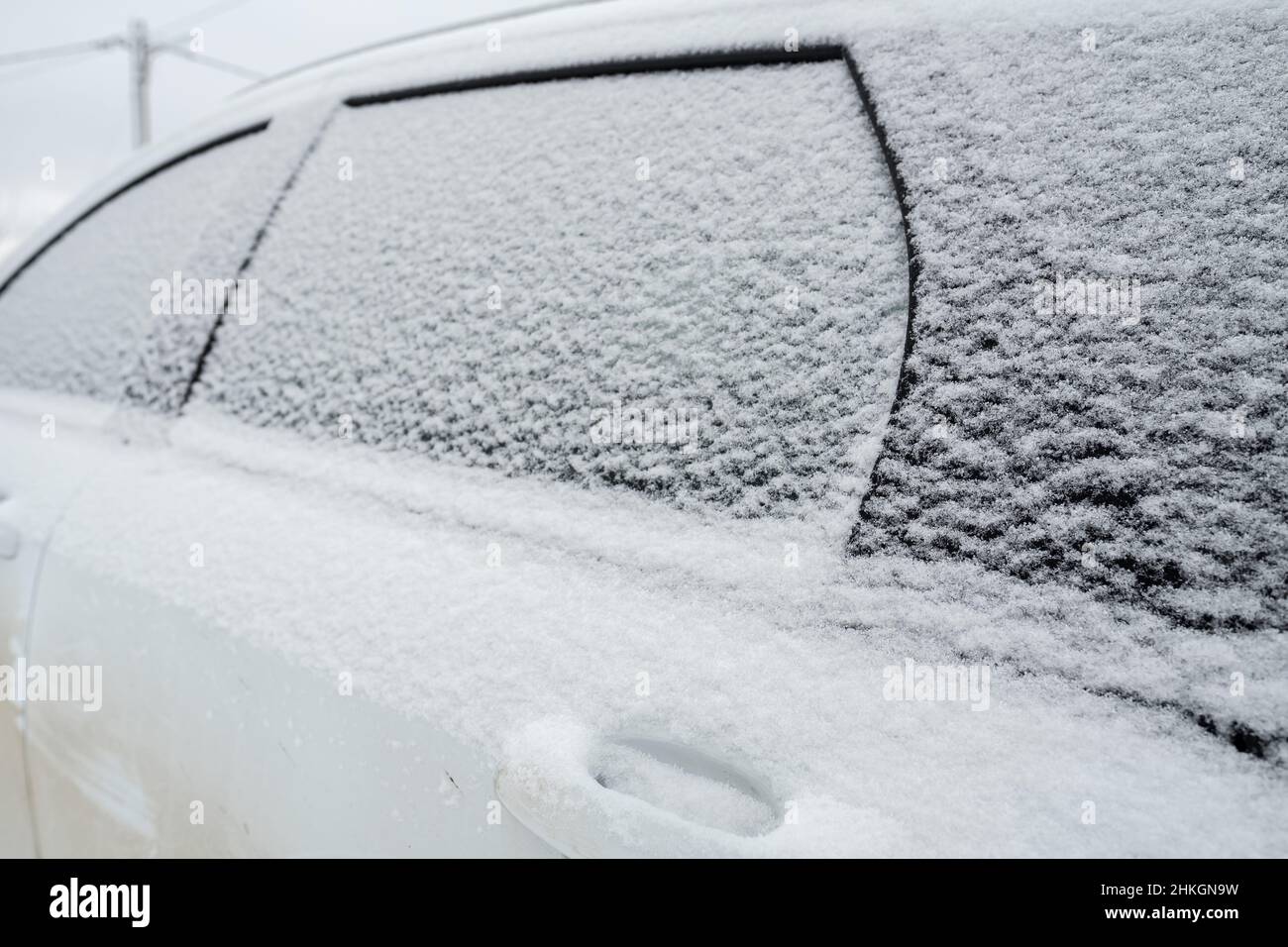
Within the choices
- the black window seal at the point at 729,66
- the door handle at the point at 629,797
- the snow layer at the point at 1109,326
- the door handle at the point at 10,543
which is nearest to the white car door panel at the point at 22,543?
the door handle at the point at 10,543

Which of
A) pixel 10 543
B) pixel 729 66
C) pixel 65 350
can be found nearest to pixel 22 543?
pixel 10 543

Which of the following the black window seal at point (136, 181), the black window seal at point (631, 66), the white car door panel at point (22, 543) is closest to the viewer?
the black window seal at point (631, 66)

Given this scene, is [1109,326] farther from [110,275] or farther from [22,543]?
[110,275]

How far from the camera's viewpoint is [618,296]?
112 cm

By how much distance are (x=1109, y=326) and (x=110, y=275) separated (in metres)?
2.35

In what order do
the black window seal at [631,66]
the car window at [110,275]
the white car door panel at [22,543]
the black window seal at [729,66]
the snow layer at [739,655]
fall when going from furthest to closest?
the car window at [110,275], the white car door panel at [22,543], the black window seal at [631,66], the black window seal at [729,66], the snow layer at [739,655]

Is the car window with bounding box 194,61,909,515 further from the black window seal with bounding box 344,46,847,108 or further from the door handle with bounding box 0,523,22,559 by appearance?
the door handle with bounding box 0,523,22,559

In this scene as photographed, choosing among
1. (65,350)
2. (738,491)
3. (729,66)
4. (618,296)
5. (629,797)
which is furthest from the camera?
(65,350)

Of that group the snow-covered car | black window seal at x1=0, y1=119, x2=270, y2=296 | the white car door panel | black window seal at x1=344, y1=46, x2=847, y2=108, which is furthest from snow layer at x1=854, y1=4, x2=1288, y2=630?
black window seal at x1=0, y1=119, x2=270, y2=296

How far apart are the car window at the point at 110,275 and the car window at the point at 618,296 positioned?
19.0 inches

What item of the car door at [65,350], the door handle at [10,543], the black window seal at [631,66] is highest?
the black window seal at [631,66]

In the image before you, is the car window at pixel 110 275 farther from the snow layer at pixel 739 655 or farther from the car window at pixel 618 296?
the snow layer at pixel 739 655

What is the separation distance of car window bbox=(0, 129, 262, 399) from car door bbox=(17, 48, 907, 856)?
54 cm

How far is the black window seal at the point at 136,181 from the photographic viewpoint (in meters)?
2.13
